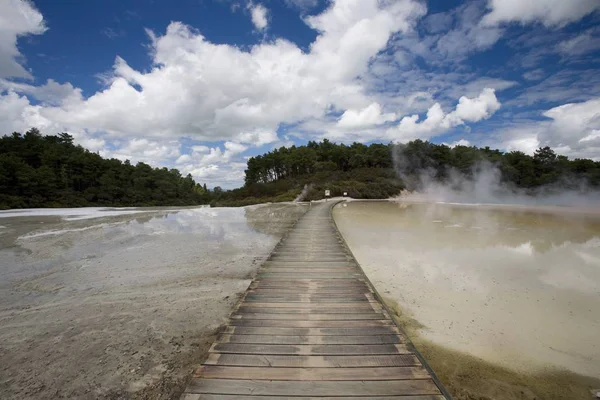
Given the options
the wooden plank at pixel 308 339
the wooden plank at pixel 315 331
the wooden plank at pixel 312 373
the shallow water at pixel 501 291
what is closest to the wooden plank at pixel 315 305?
the wooden plank at pixel 315 331

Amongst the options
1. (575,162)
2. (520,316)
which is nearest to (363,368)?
(520,316)

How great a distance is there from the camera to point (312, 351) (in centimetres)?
284

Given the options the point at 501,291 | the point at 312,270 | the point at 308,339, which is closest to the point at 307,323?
the point at 308,339

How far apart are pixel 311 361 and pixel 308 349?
203 mm

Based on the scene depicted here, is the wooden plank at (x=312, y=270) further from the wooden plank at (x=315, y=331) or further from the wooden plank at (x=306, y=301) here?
the wooden plank at (x=315, y=331)

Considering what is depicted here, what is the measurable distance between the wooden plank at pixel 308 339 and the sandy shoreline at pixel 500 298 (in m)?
0.92

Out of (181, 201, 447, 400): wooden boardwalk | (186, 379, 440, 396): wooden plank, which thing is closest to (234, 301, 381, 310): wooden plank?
(181, 201, 447, 400): wooden boardwalk

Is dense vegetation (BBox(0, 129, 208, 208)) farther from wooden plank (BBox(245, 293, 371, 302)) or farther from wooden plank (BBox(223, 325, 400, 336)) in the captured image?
wooden plank (BBox(223, 325, 400, 336))

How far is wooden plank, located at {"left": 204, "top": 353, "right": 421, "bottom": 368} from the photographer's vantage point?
261 cm

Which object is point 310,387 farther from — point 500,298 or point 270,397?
point 500,298

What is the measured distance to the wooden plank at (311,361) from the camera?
261cm

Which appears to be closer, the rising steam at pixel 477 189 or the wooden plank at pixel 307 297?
the wooden plank at pixel 307 297

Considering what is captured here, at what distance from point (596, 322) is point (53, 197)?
4127cm

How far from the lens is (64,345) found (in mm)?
3688
